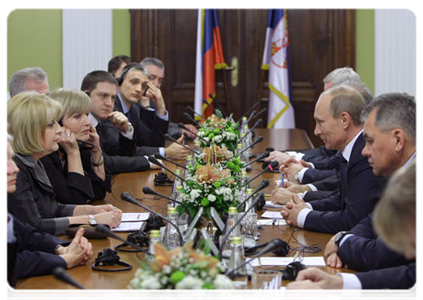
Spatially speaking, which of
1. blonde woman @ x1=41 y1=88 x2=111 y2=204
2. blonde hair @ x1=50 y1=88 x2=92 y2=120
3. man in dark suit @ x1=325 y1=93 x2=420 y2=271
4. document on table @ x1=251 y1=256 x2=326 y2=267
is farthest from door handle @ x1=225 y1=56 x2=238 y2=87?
document on table @ x1=251 y1=256 x2=326 y2=267

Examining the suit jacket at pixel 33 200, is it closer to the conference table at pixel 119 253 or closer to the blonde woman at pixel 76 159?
the conference table at pixel 119 253

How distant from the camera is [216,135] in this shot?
510 centimetres

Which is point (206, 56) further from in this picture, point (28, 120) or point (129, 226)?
point (28, 120)

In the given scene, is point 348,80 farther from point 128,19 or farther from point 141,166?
point 128,19

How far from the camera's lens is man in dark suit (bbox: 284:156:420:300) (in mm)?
1702

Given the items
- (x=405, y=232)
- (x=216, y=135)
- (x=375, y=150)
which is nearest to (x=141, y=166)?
(x=216, y=135)

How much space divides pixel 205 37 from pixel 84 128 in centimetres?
470

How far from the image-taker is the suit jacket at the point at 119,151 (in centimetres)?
498

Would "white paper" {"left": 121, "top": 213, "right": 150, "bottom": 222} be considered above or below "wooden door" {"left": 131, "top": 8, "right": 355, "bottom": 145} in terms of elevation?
below

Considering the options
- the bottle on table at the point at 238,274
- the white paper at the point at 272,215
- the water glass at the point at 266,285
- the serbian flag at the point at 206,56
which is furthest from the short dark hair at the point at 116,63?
the water glass at the point at 266,285

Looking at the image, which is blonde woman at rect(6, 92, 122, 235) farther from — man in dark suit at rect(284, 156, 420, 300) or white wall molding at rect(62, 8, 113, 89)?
white wall molding at rect(62, 8, 113, 89)

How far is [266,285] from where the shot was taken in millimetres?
2123

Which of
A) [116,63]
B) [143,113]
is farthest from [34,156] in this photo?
[116,63]

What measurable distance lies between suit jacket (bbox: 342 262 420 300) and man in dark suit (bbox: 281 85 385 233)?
77 centimetres
